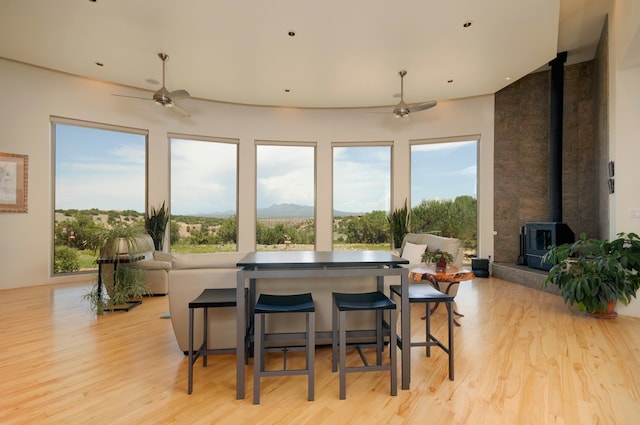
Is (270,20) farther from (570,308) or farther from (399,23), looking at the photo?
(570,308)

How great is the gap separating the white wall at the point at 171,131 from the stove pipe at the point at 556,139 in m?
1.01

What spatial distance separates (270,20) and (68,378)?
13.6ft

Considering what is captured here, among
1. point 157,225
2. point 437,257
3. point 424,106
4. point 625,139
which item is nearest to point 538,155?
point 625,139

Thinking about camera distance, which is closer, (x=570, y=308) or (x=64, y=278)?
(x=570, y=308)

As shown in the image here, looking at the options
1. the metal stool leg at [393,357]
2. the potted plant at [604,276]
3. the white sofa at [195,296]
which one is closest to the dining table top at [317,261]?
the metal stool leg at [393,357]

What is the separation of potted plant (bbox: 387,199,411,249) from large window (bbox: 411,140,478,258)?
226 mm

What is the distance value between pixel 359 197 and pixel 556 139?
12.9 feet

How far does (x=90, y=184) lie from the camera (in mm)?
5750

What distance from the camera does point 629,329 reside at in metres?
3.20

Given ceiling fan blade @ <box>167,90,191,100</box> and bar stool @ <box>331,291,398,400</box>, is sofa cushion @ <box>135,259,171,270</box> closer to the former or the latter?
ceiling fan blade @ <box>167,90,191,100</box>

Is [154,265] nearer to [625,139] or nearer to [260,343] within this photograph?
[260,343]

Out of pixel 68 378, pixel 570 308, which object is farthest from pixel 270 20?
pixel 570 308

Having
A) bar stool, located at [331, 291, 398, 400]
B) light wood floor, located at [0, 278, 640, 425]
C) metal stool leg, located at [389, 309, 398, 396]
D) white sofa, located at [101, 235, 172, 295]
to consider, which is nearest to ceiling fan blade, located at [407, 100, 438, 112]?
light wood floor, located at [0, 278, 640, 425]

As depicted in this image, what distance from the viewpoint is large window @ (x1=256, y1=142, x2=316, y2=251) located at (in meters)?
7.00
